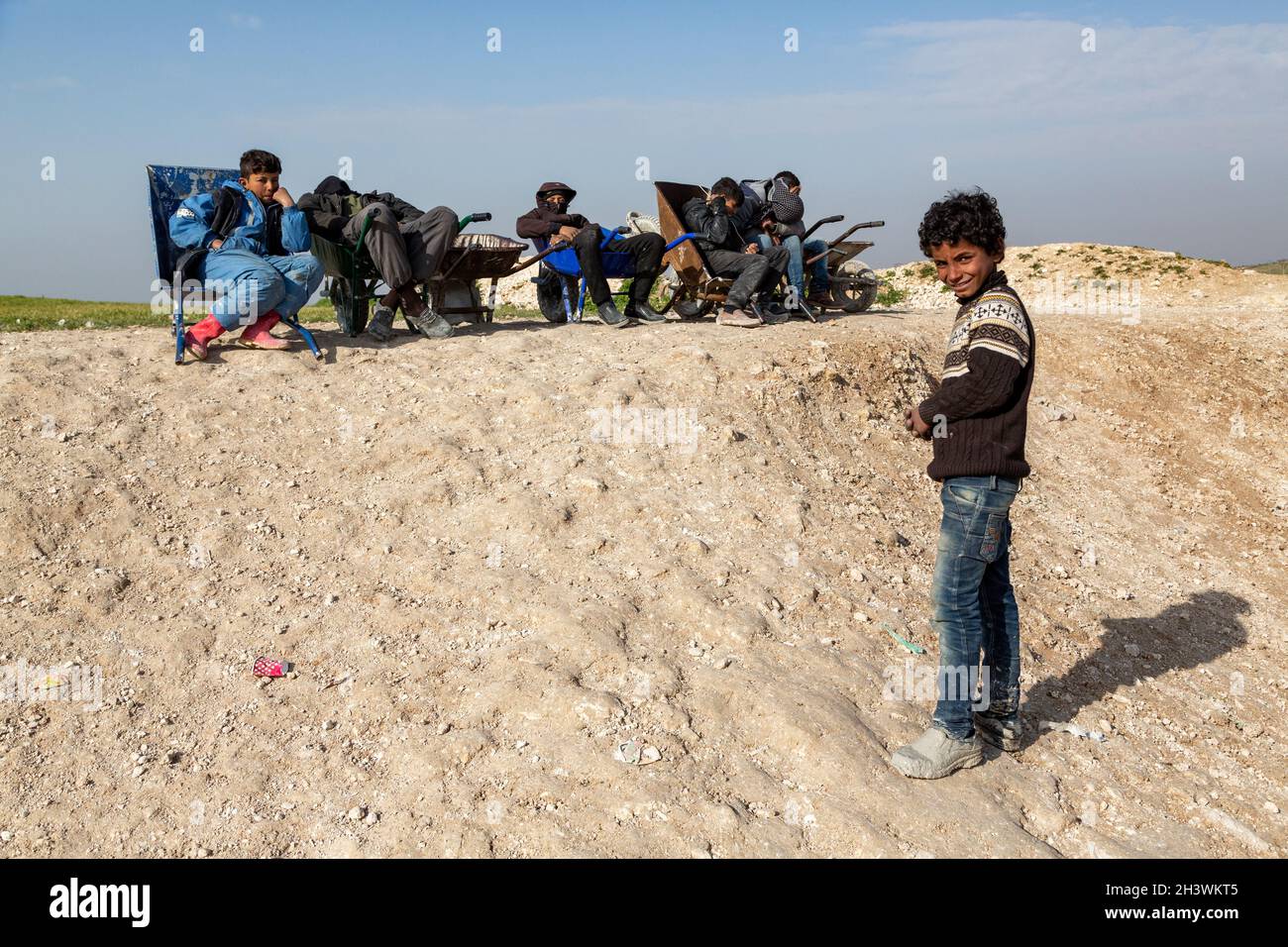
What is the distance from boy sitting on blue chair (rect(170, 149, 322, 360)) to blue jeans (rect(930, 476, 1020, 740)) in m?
4.75

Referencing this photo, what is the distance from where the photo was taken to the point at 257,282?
6.25 metres

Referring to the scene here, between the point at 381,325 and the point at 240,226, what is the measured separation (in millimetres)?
1209

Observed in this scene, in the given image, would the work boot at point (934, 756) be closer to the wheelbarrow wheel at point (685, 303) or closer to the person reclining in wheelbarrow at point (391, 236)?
the person reclining in wheelbarrow at point (391, 236)

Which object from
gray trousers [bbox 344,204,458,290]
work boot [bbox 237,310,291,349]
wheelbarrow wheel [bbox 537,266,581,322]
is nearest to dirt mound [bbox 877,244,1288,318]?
wheelbarrow wheel [bbox 537,266,581,322]

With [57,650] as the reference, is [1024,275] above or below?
above

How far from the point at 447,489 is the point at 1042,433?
4.77m

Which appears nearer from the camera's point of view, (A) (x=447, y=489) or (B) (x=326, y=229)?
(A) (x=447, y=489)

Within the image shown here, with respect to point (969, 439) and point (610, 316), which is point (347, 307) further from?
point (969, 439)

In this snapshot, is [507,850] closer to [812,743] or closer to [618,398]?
[812,743]

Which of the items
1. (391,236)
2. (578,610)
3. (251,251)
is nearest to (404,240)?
(391,236)

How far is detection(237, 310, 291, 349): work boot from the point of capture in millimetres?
6438

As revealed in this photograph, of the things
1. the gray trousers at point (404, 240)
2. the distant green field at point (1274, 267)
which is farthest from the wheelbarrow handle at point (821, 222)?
the distant green field at point (1274, 267)

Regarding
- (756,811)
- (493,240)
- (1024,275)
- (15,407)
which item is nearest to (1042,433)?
(493,240)

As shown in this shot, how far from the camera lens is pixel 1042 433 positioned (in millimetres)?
7527
